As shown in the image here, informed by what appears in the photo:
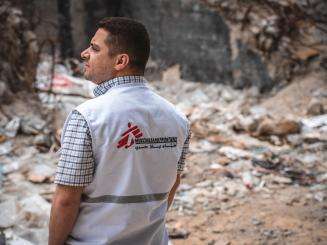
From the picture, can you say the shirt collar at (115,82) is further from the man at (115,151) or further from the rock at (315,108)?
the rock at (315,108)

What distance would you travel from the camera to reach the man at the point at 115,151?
1547 millimetres

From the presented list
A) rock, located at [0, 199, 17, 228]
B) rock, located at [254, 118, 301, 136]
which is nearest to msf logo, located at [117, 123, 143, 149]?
rock, located at [0, 199, 17, 228]

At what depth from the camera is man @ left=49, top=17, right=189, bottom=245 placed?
5.08 feet

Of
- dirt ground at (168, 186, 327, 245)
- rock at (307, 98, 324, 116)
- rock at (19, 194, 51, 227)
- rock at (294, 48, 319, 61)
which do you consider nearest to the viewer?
rock at (19, 194, 51, 227)

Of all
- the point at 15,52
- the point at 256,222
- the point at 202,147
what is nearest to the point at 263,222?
the point at 256,222

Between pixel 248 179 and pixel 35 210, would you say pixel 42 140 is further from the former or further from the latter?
pixel 248 179

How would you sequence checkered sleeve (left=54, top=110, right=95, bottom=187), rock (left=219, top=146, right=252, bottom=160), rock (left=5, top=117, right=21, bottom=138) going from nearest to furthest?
checkered sleeve (left=54, top=110, right=95, bottom=187) → rock (left=5, top=117, right=21, bottom=138) → rock (left=219, top=146, right=252, bottom=160)

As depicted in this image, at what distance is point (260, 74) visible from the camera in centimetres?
809

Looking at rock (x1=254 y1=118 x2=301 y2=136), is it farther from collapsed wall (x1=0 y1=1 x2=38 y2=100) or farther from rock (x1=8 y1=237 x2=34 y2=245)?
rock (x1=8 y1=237 x2=34 y2=245)

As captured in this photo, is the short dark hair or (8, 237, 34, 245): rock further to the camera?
(8, 237, 34, 245): rock

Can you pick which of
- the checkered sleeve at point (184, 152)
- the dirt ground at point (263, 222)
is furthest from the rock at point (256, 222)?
the checkered sleeve at point (184, 152)

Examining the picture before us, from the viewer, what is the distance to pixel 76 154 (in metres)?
1.54

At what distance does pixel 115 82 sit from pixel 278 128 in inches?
197

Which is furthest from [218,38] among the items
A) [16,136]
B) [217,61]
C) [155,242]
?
[155,242]
